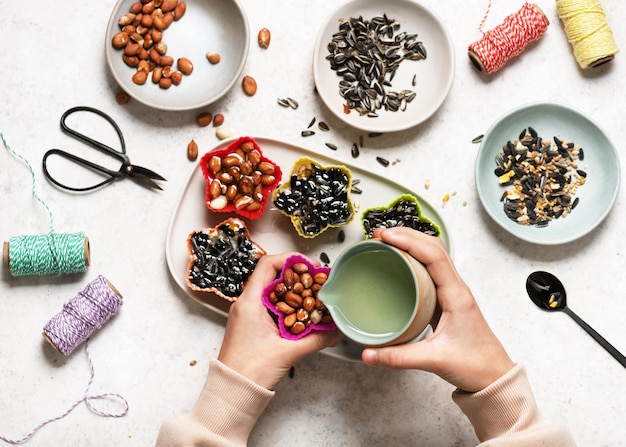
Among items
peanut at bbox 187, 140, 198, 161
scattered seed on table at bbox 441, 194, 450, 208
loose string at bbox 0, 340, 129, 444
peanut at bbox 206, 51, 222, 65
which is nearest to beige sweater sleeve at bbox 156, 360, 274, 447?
loose string at bbox 0, 340, 129, 444

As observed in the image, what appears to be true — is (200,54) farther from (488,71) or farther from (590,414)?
(590,414)

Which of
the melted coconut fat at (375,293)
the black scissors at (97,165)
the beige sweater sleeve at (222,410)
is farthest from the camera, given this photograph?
the black scissors at (97,165)

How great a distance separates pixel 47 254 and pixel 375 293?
2.55 ft

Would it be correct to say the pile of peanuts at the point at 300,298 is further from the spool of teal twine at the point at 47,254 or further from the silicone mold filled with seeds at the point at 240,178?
the spool of teal twine at the point at 47,254

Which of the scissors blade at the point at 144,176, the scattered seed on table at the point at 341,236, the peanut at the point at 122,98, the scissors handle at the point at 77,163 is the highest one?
the peanut at the point at 122,98

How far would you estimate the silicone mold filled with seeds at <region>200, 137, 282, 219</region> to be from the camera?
1.58 meters

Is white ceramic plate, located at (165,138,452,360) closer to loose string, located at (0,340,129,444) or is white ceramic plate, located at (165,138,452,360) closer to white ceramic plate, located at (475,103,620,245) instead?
white ceramic plate, located at (475,103,620,245)

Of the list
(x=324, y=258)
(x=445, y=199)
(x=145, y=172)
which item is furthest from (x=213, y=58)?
(x=445, y=199)

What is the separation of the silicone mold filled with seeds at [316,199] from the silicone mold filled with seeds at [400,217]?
45mm

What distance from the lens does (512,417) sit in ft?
4.63

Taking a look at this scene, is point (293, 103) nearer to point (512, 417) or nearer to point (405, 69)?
point (405, 69)

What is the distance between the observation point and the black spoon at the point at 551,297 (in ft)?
5.54

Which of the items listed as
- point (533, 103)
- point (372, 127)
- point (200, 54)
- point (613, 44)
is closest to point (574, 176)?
point (533, 103)

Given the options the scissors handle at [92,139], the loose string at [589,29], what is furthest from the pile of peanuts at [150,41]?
the loose string at [589,29]
